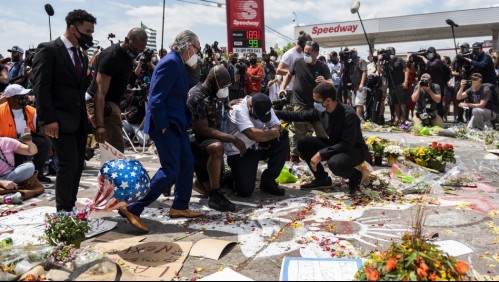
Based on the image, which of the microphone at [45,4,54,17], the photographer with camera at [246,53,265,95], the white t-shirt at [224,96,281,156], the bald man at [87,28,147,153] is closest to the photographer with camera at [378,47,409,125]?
the photographer with camera at [246,53,265,95]

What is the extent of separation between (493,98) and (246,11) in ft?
31.1

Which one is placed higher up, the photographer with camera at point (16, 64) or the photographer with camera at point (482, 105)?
the photographer with camera at point (16, 64)

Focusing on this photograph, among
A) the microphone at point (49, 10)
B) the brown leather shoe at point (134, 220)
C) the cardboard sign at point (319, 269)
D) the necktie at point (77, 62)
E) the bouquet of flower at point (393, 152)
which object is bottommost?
the cardboard sign at point (319, 269)

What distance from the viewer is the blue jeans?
15.9 feet

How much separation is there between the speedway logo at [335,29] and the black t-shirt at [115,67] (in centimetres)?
2205

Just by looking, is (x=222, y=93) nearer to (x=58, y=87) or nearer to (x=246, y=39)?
(x=58, y=87)

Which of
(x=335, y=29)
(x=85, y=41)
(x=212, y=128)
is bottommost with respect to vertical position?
(x=212, y=128)

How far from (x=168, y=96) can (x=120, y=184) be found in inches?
34.5

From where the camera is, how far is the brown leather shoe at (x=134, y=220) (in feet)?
12.1

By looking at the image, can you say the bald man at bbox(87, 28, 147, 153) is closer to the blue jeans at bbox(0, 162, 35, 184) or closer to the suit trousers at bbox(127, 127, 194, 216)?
the suit trousers at bbox(127, 127, 194, 216)

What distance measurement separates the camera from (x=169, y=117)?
3.83 meters

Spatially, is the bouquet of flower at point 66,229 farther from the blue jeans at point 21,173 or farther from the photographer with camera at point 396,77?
the photographer with camera at point 396,77

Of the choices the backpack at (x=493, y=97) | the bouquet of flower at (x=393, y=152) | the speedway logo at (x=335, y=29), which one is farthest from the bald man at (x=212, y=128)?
the speedway logo at (x=335, y=29)

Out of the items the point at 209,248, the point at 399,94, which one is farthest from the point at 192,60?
the point at 399,94
